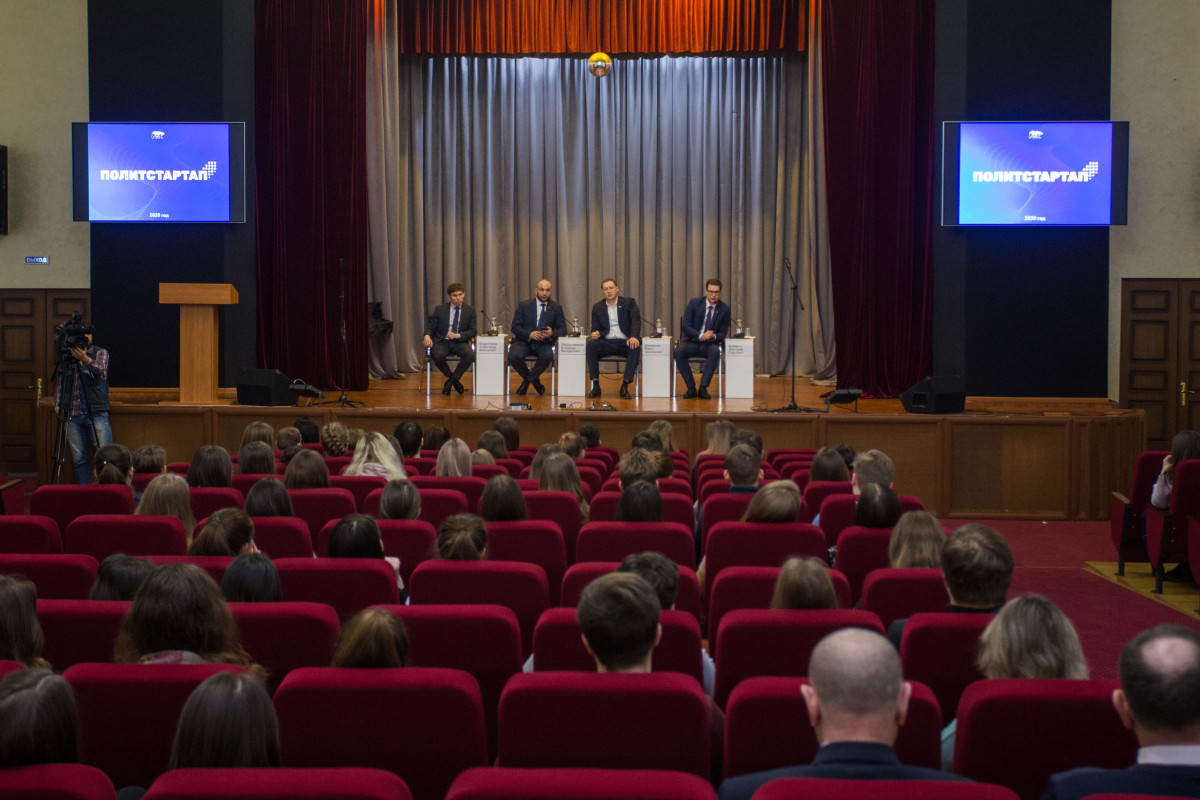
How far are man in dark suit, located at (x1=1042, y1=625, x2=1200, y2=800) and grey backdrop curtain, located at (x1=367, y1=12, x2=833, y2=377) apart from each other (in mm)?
11944

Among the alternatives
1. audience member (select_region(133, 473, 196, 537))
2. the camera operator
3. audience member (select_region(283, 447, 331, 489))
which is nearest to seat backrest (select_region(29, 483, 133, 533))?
audience member (select_region(133, 473, 196, 537))

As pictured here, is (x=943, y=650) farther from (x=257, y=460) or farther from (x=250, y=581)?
(x=257, y=460)

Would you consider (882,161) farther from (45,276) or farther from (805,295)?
(45,276)

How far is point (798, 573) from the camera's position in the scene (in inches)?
112

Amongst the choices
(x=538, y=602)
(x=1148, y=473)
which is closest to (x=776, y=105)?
(x=1148, y=473)

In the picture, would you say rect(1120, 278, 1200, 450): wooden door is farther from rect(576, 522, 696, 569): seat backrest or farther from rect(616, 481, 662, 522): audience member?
rect(576, 522, 696, 569): seat backrest

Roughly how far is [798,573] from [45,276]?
425 inches

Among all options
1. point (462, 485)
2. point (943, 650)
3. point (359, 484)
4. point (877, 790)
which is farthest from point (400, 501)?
point (877, 790)

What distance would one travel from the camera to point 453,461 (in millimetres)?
5422

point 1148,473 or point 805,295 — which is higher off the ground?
point 805,295

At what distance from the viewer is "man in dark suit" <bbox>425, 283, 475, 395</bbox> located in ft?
35.7

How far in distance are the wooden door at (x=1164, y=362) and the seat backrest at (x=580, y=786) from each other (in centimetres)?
1055

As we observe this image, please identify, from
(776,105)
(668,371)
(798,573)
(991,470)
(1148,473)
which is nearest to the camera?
(798,573)

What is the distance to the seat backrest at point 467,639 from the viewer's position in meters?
2.65
